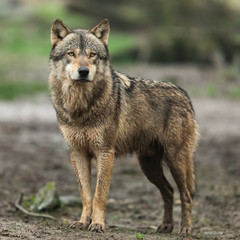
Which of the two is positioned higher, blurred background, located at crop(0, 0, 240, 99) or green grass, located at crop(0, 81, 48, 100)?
blurred background, located at crop(0, 0, 240, 99)

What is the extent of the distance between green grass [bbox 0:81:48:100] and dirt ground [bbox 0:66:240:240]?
3.89 meters

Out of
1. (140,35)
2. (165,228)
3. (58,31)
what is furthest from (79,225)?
(140,35)

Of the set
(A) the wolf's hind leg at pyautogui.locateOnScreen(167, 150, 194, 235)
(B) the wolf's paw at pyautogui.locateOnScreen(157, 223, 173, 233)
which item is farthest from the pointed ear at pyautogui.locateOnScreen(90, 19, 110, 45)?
(B) the wolf's paw at pyautogui.locateOnScreen(157, 223, 173, 233)

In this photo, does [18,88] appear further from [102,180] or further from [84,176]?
[102,180]

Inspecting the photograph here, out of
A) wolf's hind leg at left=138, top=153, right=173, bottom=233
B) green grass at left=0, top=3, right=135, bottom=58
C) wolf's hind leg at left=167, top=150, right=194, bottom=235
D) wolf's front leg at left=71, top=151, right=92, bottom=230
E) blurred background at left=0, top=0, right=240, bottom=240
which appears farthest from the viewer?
green grass at left=0, top=3, right=135, bottom=58

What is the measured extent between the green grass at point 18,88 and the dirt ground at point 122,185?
153 inches

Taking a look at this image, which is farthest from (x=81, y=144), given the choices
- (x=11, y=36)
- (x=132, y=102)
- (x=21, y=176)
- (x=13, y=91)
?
(x=11, y=36)

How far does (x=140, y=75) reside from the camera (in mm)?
24375

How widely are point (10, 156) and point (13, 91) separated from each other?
30.9 ft

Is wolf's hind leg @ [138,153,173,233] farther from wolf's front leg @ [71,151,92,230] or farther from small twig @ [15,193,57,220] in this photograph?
small twig @ [15,193,57,220]

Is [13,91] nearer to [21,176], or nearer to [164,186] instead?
[21,176]

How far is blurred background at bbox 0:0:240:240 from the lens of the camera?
26.3ft

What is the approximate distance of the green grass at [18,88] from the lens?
19473 millimetres

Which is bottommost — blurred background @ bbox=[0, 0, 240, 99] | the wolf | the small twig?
the small twig
